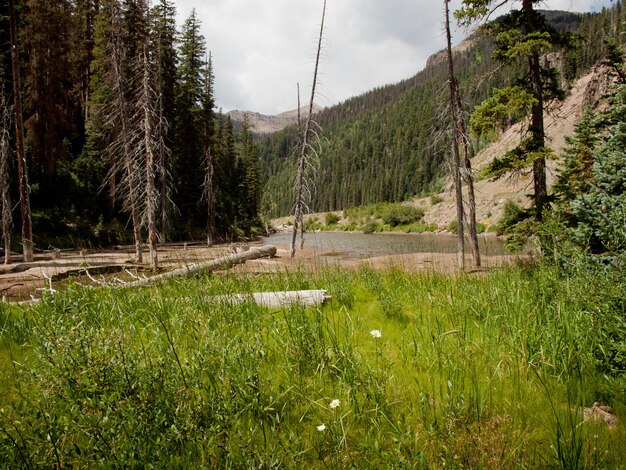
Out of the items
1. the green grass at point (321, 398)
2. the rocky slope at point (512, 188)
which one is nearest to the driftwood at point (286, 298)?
the green grass at point (321, 398)

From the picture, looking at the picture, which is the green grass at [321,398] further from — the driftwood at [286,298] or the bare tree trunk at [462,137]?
the bare tree trunk at [462,137]

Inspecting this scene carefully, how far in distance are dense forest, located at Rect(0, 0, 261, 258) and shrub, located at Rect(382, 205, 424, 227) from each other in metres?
52.4

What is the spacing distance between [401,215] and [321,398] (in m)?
86.8

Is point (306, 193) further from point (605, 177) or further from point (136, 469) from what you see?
point (136, 469)

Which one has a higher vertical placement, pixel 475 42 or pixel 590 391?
pixel 475 42

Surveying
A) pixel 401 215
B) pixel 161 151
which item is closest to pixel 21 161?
pixel 161 151

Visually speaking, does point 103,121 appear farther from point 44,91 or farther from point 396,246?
point 396,246

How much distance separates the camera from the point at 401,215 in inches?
3403

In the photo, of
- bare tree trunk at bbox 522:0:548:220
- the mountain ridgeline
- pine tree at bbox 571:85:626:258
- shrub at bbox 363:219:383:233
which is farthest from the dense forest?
the mountain ridgeline

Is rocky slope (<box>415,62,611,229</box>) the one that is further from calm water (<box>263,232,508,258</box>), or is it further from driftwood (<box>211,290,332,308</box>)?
driftwood (<box>211,290,332,308</box>)

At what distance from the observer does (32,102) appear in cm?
2766

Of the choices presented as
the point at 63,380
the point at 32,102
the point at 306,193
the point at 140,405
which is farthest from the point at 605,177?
the point at 32,102

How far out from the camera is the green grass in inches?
81.4

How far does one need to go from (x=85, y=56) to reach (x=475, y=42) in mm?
42344
